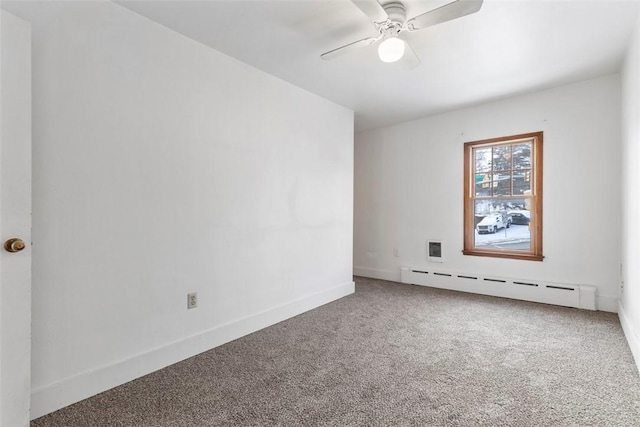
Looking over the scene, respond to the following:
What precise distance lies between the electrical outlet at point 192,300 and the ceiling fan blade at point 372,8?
92.4 inches

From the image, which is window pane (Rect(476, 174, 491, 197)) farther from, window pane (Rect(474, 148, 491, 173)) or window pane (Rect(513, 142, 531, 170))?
window pane (Rect(513, 142, 531, 170))

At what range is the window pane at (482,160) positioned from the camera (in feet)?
14.5

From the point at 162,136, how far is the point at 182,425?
1883mm

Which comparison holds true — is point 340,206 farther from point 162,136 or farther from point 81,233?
point 81,233

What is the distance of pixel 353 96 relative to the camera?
3.99 meters

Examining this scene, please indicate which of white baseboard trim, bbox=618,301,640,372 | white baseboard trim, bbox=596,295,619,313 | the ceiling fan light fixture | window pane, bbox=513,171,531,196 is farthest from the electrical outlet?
white baseboard trim, bbox=596,295,619,313

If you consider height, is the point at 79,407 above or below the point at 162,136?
below

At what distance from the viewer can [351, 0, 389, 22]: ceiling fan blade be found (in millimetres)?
1957

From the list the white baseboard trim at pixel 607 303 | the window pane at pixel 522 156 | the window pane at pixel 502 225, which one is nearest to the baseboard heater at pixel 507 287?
the white baseboard trim at pixel 607 303

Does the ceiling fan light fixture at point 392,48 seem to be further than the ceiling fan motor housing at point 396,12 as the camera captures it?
Yes

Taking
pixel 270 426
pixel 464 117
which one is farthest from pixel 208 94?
pixel 464 117
